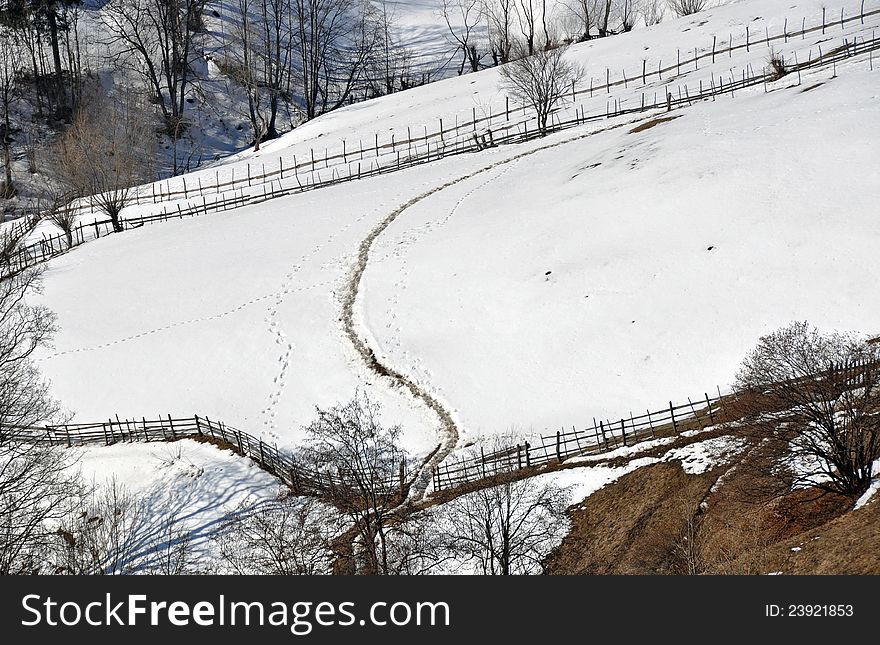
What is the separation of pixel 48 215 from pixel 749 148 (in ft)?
157

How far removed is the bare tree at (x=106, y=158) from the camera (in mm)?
60406

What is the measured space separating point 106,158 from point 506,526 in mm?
56017

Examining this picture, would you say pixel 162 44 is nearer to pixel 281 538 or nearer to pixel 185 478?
pixel 185 478

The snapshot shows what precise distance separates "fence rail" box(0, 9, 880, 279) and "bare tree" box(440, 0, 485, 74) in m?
40.8

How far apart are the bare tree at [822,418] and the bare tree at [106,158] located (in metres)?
51.1

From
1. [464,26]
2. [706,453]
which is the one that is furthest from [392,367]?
[464,26]

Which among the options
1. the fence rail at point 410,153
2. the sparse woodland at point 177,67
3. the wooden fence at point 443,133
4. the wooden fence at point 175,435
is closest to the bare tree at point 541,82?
the fence rail at point 410,153

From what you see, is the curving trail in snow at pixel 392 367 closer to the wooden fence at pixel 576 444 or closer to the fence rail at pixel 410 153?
the wooden fence at pixel 576 444

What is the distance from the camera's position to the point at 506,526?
68.8ft

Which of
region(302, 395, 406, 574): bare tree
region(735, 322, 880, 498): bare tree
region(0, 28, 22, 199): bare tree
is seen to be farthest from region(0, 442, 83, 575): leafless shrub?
region(0, 28, 22, 199): bare tree

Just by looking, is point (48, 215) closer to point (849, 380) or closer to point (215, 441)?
point (215, 441)

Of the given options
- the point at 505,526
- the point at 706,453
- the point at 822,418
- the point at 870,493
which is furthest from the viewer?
the point at 706,453

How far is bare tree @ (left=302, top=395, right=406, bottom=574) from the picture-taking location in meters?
20.5

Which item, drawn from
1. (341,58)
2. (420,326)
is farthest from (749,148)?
(341,58)
